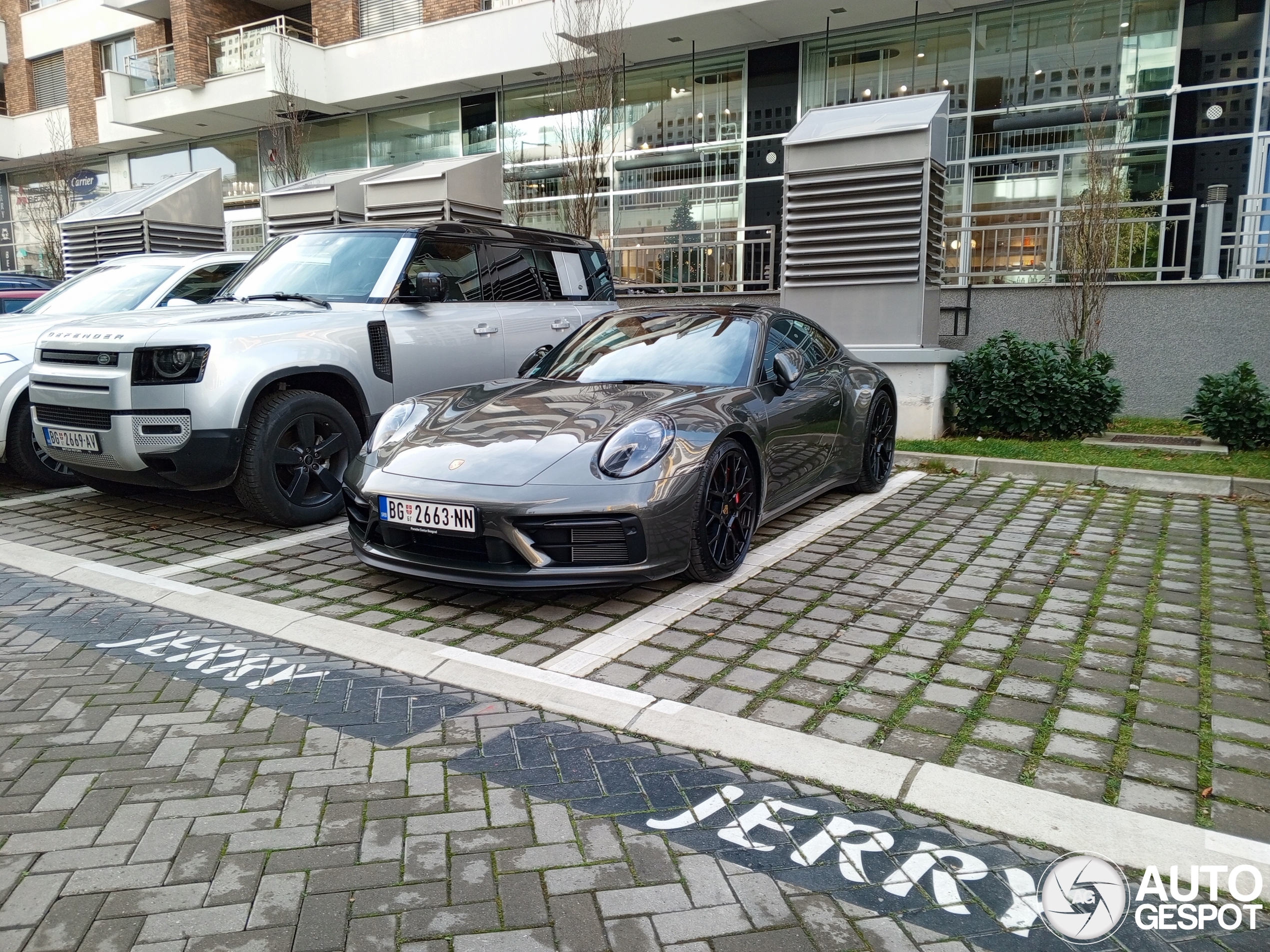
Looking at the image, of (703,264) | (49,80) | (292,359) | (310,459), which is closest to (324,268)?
(292,359)

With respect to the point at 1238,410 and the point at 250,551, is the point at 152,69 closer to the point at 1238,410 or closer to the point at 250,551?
the point at 250,551

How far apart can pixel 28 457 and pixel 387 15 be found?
1683 cm

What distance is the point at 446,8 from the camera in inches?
765

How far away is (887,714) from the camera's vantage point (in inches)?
132

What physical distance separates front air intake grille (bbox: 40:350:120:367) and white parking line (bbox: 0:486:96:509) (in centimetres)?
152

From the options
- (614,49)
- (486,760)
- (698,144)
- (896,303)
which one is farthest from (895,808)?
(698,144)

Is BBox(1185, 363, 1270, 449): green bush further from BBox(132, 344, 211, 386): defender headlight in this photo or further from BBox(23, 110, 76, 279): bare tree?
BBox(23, 110, 76, 279): bare tree

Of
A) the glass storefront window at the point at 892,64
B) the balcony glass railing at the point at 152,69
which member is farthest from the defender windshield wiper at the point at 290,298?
the balcony glass railing at the point at 152,69

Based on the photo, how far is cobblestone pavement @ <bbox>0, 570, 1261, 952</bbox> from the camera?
87.4 inches

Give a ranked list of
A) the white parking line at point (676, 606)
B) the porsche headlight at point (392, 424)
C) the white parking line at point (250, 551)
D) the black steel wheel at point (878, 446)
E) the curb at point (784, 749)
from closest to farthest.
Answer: the curb at point (784, 749), the white parking line at point (676, 606), the porsche headlight at point (392, 424), the white parking line at point (250, 551), the black steel wheel at point (878, 446)

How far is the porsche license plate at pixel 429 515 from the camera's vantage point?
4262mm

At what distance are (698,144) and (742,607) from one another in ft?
48.4

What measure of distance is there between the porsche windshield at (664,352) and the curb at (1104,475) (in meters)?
3.29

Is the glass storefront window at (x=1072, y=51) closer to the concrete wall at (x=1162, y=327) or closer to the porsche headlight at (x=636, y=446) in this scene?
the concrete wall at (x=1162, y=327)
